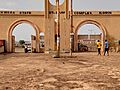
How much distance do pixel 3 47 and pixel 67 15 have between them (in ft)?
32.9

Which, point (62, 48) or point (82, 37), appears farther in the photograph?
point (82, 37)

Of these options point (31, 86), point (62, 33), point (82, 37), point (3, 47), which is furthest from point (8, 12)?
point (31, 86)

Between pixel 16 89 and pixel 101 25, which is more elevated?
pixel 101 25

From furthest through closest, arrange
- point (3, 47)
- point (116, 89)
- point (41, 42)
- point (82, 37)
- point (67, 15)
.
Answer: point (82, 37), point (41, 42), point (3, 47), point (67, 15), point (116, 89)

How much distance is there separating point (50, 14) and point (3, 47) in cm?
813

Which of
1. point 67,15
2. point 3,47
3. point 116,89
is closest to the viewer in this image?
point 116,89

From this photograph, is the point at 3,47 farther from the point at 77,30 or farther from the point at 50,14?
the point at 77,30

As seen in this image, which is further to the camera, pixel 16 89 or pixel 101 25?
pixel 101 25

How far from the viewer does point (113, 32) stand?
39750 mm

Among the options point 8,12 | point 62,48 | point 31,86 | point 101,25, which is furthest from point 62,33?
point 31,86

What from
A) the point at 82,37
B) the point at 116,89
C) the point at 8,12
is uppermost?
the point at 8,12

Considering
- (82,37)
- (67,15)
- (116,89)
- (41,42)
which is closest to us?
(116,89)

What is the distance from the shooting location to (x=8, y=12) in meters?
39.5

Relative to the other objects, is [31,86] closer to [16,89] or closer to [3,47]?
[16,89]
